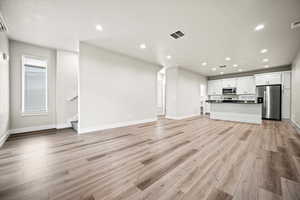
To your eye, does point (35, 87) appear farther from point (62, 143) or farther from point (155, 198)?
point (155, 198)

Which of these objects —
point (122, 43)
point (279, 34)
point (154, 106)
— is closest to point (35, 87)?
point (122, 43)

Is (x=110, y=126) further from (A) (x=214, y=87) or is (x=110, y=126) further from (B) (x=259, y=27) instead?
(A) (x=214, y=87)

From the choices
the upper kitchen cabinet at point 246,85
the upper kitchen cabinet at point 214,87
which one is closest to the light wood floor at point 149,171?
the upper kitchen cabinet at point 246,85

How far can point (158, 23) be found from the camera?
2734mm

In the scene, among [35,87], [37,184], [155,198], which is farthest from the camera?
[35,87]

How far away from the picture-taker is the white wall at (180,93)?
6.46 m

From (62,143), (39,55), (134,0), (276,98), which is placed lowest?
(62,143)

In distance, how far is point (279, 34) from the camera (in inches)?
125

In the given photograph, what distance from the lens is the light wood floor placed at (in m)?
1.33

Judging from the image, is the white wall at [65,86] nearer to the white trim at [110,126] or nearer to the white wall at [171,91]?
the white trim at [110,126]

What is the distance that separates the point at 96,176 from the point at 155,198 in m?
0.89

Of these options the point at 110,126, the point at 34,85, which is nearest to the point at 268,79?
the point at 110,126

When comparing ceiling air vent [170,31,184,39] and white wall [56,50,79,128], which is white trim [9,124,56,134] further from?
ceiling air vent [170,31,184,39]

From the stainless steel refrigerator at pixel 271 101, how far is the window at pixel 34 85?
1029 centimetres
